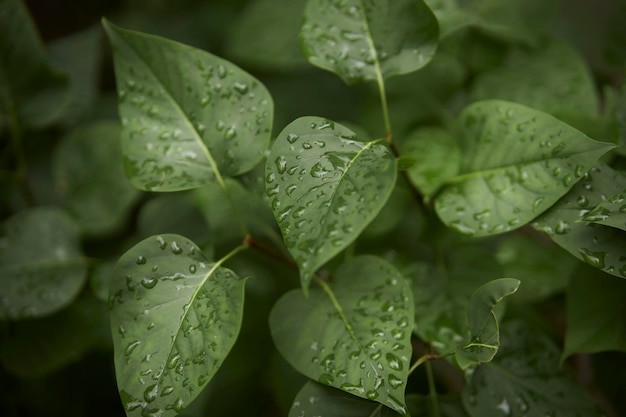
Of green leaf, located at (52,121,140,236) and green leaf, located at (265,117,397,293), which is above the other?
green leaf, located at (265,117,397,293)

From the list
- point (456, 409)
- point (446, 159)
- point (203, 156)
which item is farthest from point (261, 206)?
point (456, 409)

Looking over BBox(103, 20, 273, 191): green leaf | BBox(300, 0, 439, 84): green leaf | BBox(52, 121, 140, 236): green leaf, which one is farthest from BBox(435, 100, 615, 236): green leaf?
BBox(52, 121, 140, 236): green leaf

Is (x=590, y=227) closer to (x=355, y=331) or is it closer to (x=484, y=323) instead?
(x=484, y=323)

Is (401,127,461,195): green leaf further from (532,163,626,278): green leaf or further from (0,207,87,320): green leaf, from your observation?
(0,207,87,320): green leaf

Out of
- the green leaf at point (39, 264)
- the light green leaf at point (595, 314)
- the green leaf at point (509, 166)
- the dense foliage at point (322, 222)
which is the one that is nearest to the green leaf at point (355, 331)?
the dense foliage at point (322, 222)

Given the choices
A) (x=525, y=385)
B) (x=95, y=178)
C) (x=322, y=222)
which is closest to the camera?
(x=322, y=222)

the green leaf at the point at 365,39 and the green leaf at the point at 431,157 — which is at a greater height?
the green leaf at the point at 365,39

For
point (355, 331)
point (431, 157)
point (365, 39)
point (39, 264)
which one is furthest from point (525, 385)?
point (39, 264)

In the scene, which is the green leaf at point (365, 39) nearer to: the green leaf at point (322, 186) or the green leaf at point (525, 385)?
the green leaf at point (322, 186)
